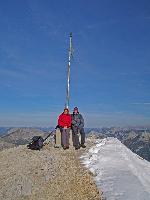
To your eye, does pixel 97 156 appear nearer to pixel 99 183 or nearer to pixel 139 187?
pixel 99 183

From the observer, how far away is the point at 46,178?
16.2 metres

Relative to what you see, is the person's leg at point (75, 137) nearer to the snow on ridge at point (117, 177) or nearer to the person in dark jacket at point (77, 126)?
the person in dark jacket at point (77, 126)

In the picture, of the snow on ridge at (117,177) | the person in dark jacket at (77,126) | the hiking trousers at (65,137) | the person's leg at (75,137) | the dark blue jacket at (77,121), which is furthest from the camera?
the dark blue jacket at (77,121)

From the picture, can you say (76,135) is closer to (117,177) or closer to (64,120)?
(64,120)

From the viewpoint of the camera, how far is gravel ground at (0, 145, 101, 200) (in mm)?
13828

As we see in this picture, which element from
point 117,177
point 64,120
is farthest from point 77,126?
point 117,177

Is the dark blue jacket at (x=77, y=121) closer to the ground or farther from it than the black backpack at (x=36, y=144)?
farther from it

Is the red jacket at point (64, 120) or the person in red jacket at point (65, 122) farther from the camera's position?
the red jacket at point (64, 120)

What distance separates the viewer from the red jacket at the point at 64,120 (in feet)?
A: 87.8

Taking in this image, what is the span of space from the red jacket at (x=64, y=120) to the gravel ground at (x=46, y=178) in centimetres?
424

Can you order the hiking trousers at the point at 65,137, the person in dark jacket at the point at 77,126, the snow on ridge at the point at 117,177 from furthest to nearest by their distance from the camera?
the person in dark jacket at the point at 77,126
the hiking trousers at the point at 65,137
the snow on ridge at the point at 117,177

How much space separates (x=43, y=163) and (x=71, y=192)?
19.6 feet

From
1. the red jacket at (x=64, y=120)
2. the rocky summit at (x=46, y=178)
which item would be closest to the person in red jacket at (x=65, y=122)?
the red jacket at (x=64, y=120)

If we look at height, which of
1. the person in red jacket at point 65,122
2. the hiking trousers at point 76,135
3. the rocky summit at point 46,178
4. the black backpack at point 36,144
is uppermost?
the person in red jacket at point 65,122
